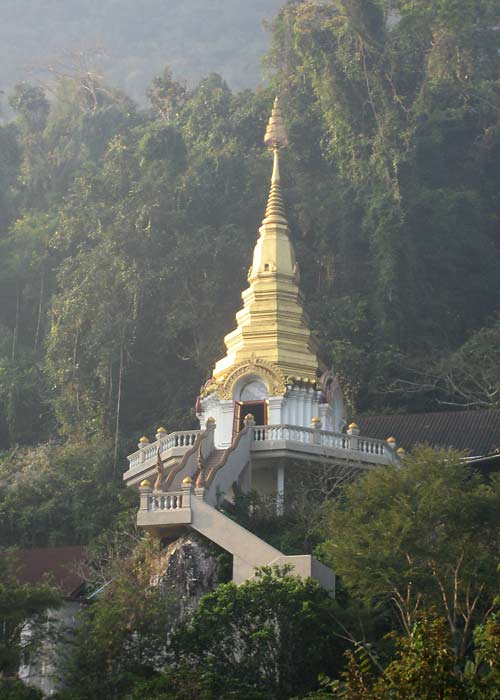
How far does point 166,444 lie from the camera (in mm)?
41625

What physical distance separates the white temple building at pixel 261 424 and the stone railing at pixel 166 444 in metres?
0.02

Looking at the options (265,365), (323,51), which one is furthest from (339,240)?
(265,365)

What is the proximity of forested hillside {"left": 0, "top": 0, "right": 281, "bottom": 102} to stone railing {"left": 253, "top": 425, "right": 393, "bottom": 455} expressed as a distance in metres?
71.8

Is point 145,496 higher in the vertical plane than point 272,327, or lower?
lower

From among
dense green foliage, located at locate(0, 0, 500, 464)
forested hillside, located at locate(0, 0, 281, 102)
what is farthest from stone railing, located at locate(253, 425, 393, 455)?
forested hillside, located at locate(0, 0, 281, 102)

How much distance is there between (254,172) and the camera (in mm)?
58812

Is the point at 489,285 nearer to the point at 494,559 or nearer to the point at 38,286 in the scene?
the point at 38,286

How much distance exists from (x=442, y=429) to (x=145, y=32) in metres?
78.2

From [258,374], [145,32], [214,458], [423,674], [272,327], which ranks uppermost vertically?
[145,32]

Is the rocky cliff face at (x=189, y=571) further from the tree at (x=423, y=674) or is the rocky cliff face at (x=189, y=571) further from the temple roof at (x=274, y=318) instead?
the tree at (x=423, y=674)

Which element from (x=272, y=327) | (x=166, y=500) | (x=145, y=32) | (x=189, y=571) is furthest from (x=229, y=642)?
(x=145, y=32)

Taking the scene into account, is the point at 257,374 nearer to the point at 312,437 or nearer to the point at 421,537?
the point at 312,437

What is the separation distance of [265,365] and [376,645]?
40.0 feet

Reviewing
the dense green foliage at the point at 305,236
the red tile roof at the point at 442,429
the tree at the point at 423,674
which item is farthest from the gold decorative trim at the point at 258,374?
the tree at the point at 423,674
